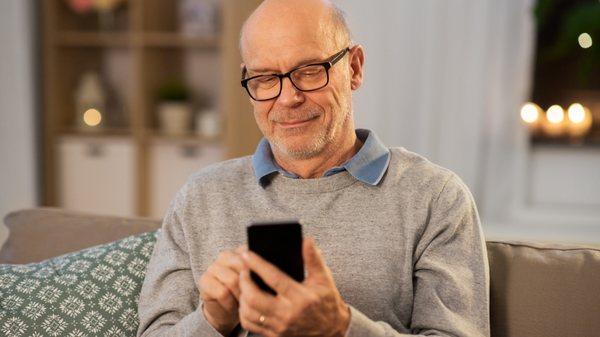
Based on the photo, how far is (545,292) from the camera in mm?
1229

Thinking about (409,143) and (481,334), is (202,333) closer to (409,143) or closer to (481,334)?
(481,334)

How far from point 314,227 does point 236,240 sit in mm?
154

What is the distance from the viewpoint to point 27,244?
4.98 feet

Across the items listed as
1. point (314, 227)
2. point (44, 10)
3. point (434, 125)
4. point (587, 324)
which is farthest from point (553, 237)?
point (44, 10)

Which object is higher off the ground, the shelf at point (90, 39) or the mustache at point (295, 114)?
the shelf at point (90, 39)

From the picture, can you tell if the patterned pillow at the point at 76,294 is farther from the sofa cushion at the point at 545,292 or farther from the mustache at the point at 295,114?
the sofa cushion at the point at 545,292

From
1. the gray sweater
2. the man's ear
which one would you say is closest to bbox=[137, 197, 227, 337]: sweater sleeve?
the gray sweater

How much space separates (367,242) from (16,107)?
2801mm

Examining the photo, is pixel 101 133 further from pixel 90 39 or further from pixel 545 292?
pixel 545 292

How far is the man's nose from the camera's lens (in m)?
1.28

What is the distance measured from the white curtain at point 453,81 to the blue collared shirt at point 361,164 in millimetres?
1991

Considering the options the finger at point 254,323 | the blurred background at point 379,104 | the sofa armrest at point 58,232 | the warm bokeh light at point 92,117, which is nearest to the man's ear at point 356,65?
the sofa armrest at point 58,232

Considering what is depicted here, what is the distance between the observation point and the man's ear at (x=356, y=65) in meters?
1.42

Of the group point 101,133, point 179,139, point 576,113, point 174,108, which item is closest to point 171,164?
point 179,139
